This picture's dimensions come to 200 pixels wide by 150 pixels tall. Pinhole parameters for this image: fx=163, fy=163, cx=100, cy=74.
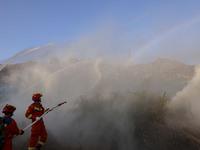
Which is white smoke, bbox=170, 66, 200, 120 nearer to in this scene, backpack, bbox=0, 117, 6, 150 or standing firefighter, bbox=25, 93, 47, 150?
standing firefighter, bbox=25, 93, 47, 150

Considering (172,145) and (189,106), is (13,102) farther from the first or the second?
(189,106)

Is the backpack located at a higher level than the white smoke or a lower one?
higher

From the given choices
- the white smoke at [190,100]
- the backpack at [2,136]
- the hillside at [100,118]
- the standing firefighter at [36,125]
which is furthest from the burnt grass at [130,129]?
the backpack at [2,136]

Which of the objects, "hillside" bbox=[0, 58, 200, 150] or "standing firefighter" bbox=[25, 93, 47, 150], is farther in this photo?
"hillside" bbox=[0, 58, 200, 150]

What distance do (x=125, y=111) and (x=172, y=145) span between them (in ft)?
9.96

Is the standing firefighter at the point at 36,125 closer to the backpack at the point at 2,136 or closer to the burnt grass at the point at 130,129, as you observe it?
the backpack at the point at 2,136

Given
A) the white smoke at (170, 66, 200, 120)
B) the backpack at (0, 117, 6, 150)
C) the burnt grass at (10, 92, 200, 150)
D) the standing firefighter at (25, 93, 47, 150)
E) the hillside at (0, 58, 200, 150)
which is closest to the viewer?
the backpack at (0, 117, 6, 150)

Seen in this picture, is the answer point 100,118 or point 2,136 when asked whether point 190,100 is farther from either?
point 2,136

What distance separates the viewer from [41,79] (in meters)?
14.2

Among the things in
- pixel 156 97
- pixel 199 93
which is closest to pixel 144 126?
pixel 156 97

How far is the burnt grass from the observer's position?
6680 mm

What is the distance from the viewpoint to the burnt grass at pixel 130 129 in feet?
21.9

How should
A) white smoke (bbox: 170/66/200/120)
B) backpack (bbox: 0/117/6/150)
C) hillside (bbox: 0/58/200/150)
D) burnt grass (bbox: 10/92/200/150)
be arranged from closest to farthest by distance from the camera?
backpack (bbox: 0/117/6/150)
burnt grass (bbox: 10/92/200/150)
hillside (bbox: 0/58/200/150)
white smoke (bbox: 170/66/200/120)

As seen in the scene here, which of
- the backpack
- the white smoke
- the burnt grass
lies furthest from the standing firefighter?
the white smoke
